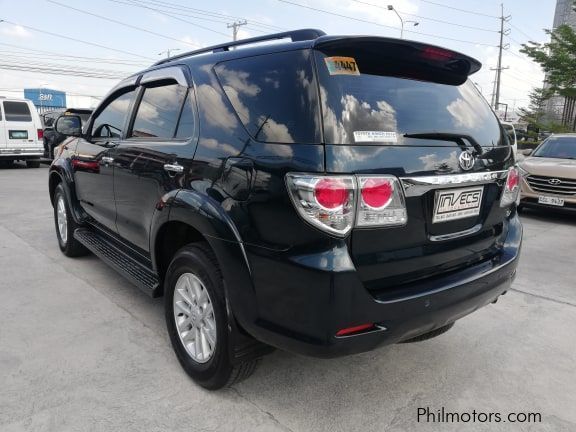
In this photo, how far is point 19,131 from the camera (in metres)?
14.0

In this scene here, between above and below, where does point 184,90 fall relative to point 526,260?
above

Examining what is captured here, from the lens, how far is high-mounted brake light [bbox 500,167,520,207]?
267 cm

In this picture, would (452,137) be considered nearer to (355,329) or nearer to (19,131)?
(355,329)

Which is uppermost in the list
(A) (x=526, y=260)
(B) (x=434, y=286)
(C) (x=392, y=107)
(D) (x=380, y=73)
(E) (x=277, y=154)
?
(D) (x=380, y=73)

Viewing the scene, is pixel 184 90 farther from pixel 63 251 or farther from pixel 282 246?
pixel 63 251

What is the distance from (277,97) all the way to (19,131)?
47.7ft

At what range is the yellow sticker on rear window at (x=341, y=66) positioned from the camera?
2.05 m

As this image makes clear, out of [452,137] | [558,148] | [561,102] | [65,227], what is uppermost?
[561,102]

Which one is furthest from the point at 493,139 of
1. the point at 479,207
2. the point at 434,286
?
the point at 434,286

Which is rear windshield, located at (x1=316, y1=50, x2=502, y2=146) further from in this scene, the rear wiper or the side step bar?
the side step bar

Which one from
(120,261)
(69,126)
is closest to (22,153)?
(69,126)

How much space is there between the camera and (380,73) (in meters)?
2.22

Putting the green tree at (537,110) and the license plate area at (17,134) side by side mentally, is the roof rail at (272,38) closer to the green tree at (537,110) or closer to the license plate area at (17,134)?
Result: the license plate area at (17,134)

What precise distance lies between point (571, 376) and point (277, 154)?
2.29m
